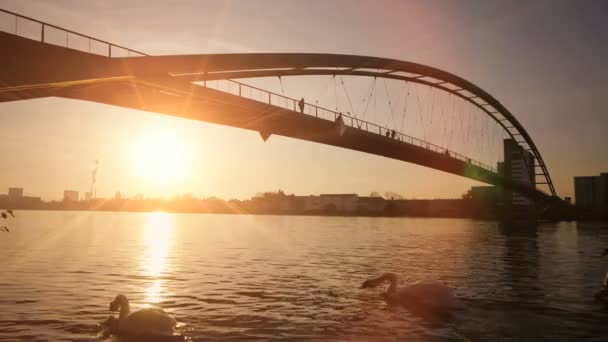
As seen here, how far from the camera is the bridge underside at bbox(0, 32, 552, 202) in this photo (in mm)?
22266

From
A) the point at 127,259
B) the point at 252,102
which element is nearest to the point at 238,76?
the point at 252,102

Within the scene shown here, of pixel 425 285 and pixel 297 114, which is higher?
pixel 297 114

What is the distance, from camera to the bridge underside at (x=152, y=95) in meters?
22.3

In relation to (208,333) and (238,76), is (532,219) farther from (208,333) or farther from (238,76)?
(208,333)

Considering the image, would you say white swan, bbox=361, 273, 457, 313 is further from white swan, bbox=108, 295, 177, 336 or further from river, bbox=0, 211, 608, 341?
white swan, bbox=108, 295, 177, 336

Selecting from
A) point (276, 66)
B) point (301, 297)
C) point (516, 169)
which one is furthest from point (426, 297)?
point (516, 169)

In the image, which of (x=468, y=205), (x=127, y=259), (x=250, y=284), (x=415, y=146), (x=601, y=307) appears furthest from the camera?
(x=468, y=205)

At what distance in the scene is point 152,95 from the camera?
105ft

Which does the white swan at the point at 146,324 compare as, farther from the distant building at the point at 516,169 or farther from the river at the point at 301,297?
the distant building at the point at 516,169

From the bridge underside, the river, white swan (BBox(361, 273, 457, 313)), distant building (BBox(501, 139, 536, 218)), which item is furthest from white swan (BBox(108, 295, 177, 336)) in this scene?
distant building (BBox(501, 139, 536, 218))

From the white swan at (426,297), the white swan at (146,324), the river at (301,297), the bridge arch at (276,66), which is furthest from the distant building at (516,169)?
the white swan at (146,324)

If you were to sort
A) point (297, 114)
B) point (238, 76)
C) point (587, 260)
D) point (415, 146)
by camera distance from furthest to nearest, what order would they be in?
1. point (415, 146)
2. point (297, 114)
3. point (238, 76)
4. point (587, 260)

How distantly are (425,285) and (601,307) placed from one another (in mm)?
4854

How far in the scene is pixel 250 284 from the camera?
19.5 m
